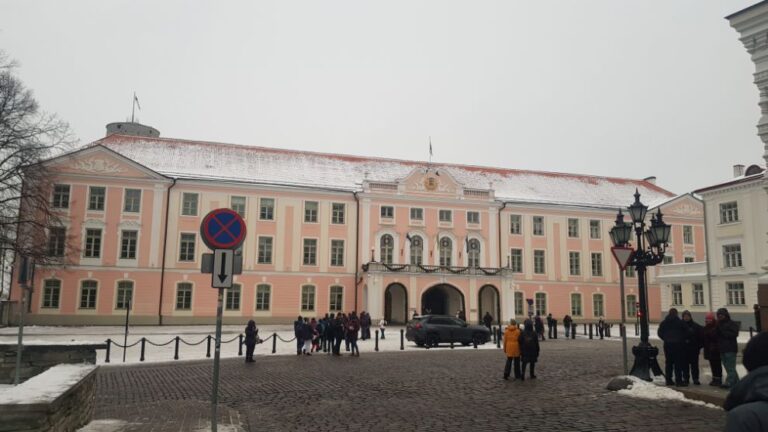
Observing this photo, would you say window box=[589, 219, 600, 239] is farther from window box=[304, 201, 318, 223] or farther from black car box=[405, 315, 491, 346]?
black car box=[405, 315, 491, 346]

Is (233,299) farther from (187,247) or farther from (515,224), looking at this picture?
(515,224)

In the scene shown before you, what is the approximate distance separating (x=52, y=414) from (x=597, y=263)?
50.4m

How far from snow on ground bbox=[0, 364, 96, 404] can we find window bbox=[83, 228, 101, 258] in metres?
34.5

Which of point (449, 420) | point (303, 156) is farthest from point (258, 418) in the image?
point (303, 156)

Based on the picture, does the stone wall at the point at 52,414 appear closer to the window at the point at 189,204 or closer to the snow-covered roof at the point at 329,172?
the window at the point at 189,204

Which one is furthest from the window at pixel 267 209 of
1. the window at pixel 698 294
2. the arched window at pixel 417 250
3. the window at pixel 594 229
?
the window at pixel 698 294

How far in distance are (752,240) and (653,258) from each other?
90.6 ft

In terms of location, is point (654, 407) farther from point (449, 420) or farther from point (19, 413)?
point (19, 413)

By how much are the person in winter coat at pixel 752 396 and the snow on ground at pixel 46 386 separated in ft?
18.9

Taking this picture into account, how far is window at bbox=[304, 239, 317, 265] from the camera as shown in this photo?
4442 centimetres

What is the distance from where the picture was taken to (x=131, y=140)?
46.0 m

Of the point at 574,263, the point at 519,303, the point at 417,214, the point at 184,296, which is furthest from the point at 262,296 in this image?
the point at 574,263

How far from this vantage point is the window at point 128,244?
40625mm

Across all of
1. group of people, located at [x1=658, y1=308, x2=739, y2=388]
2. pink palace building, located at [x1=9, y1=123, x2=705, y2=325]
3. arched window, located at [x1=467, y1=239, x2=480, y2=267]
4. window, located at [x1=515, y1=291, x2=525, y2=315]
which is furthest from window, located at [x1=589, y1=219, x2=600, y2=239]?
group of people, located at [x1=658, y1=308, x2=739, y2=388]
